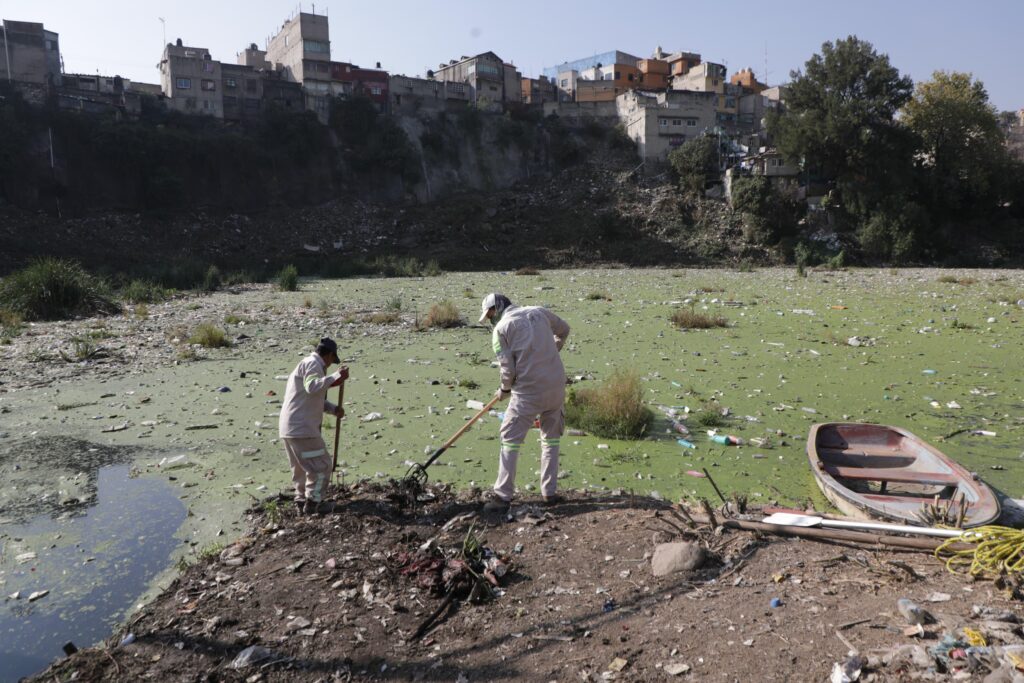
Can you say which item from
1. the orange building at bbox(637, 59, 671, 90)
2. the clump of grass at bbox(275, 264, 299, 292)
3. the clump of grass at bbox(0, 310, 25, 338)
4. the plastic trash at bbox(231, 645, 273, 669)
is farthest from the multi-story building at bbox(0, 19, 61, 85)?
the orange building at bbox(637, 59, 671, 90)

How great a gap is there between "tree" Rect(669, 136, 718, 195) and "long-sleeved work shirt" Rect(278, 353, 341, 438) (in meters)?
36.8

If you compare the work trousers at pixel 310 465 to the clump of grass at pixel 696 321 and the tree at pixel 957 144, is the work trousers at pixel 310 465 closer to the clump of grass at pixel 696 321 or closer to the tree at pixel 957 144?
the clump of grass at pixel 696 321

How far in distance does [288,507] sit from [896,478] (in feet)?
14.8

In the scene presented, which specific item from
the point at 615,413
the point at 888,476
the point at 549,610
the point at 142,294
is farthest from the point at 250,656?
the point at 142,294

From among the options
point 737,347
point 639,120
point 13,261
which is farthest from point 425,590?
point 639,120

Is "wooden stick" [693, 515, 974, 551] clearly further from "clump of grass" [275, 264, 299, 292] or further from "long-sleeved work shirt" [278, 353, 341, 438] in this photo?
"clump of grass" [275, 264, 299, 292]

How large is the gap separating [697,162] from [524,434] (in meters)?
37.0

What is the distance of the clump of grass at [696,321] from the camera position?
1277cm

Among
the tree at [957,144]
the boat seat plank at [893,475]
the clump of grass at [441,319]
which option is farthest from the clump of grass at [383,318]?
the tree at [957,144]

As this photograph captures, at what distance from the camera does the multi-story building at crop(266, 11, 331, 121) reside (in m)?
44.1

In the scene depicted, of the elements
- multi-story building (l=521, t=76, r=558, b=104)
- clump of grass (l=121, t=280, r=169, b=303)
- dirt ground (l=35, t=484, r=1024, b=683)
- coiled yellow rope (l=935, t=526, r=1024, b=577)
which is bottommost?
dirt ground (l=35, t=484, r=1024, b=683)

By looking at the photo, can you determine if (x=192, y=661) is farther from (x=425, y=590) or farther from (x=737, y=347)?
(x=737, y=347)

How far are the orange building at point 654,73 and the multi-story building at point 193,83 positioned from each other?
35.9 metres

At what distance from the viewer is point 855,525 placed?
4008mm
